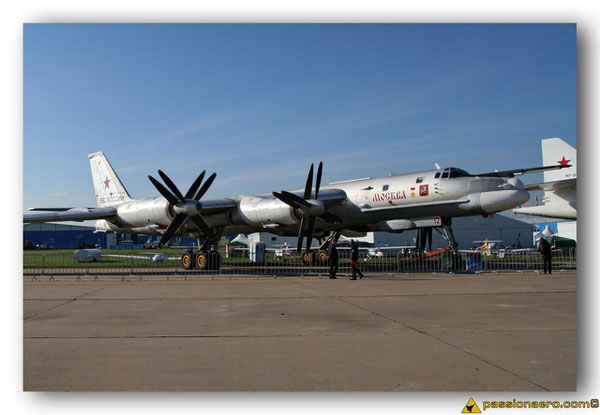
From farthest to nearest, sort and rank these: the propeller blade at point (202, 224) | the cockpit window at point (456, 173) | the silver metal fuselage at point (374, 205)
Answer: the propeller blade at point (202, 224)
the cockpit window at point (456, 173)
the silver metal fuselage at point (374, 205)

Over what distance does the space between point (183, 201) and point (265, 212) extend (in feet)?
11.5

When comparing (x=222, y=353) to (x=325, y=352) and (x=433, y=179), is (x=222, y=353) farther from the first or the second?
(x=433, y=179)

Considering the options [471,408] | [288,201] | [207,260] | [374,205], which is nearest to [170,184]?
[207,260]

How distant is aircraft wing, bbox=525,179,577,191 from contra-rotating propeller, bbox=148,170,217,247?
13591 mm

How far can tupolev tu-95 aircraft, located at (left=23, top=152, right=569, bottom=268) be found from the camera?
19.3 meters

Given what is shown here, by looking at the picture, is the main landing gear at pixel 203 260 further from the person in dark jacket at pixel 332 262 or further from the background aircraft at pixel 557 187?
the background aircraft at pixel 557 187

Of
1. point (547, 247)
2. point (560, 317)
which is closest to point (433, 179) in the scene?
point (547, 247)

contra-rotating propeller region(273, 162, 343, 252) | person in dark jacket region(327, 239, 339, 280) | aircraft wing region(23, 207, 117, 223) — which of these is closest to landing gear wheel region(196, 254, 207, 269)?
contra-rotating propeller region(273, 162, 343, 252)

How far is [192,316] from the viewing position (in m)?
8.57

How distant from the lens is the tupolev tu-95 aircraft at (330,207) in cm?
1931

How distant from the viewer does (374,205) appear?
21547 mm

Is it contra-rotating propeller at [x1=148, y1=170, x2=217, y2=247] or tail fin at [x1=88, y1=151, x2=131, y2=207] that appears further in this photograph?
tail fin at [x1=88, y1=151, x2=131, y2=207]

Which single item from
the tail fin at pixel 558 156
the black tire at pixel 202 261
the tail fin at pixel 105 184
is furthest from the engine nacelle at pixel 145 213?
the tail fin at pixel 558 156

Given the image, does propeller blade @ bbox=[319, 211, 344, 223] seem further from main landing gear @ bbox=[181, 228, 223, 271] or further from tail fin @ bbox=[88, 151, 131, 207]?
tail fin @ bbox=[88, 151, 131, 207]
